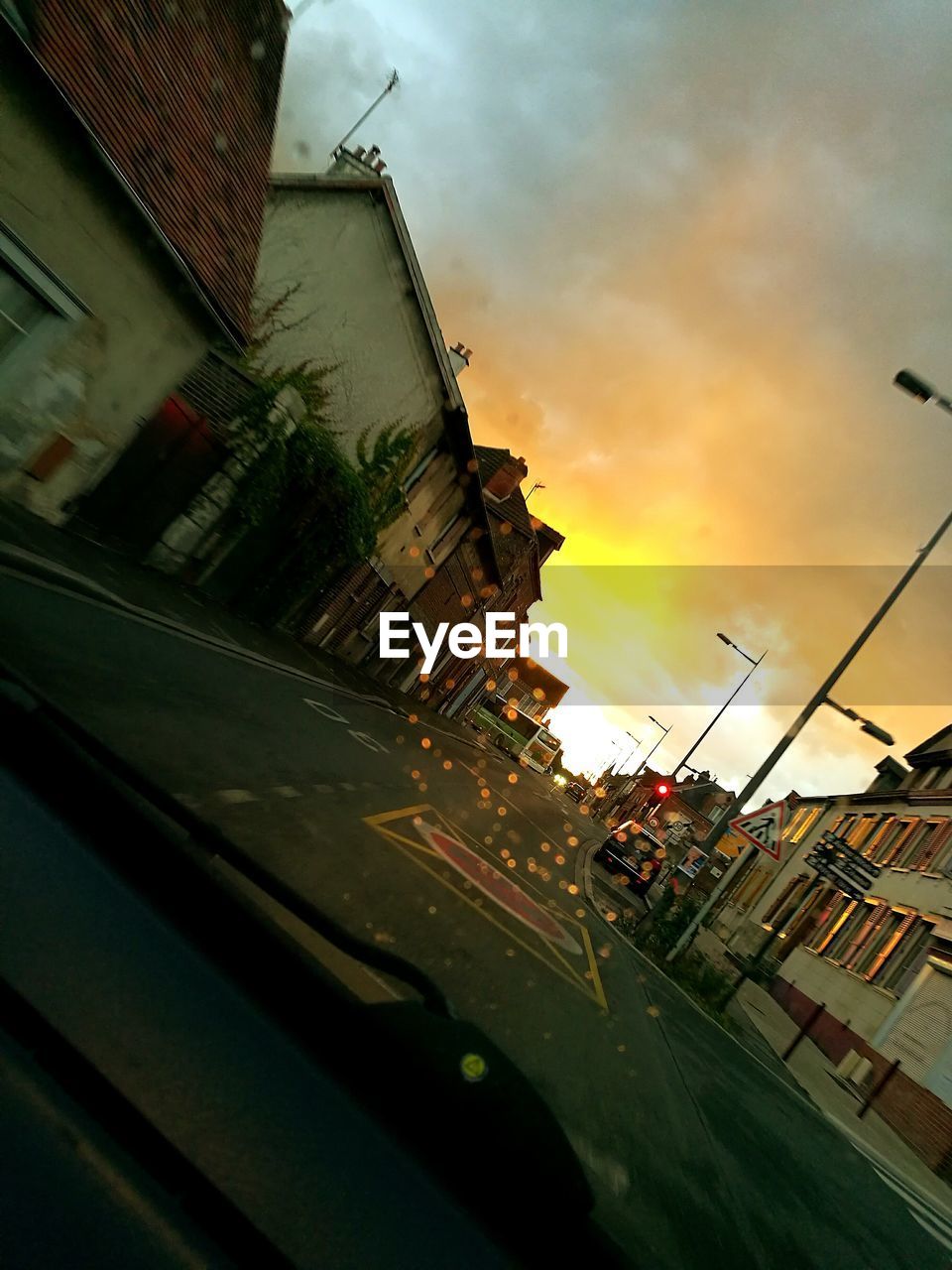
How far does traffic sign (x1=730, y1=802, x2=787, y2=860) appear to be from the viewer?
1248 centimetres

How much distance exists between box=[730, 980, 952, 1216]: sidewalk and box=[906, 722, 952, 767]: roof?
1454 cm

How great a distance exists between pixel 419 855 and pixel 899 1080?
53.4ft

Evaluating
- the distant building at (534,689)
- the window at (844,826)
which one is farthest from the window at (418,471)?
the distant building at (534,689)

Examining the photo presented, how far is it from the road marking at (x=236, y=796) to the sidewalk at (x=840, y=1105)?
1221 cm

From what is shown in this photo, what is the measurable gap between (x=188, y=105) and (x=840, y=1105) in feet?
78.2

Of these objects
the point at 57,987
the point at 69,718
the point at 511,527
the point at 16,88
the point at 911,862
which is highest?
the point at 511,527

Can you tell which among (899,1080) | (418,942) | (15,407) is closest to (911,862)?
(899,1080)

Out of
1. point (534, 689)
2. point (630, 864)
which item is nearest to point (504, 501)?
point (630, 864)

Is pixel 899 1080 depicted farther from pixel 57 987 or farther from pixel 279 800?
pixel 57 987

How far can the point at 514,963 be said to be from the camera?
23.5 ft

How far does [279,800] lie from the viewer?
7.07 metres

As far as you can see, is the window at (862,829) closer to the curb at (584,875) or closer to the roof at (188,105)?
the curb at (584,875)

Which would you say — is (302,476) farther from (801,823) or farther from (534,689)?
(534,689)

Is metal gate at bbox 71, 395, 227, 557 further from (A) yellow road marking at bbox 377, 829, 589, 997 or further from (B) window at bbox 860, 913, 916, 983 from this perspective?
(B) window at bbox 860, 913, 916, 983
